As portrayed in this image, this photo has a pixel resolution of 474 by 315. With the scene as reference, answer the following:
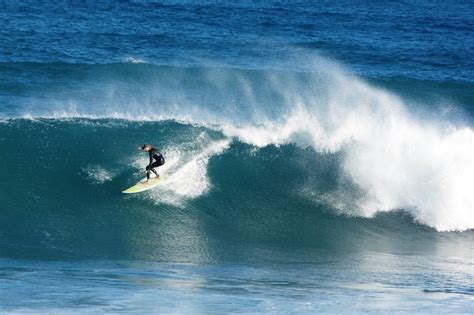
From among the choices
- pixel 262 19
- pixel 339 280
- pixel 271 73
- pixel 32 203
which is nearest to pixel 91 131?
pixel 32 203

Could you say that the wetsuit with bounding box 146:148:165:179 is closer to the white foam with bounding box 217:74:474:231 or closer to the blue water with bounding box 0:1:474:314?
the blue water with bounding box 0:1:474:314

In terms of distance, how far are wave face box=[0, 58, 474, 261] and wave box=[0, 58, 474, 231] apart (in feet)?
0.14

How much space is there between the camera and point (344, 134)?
73.2ft

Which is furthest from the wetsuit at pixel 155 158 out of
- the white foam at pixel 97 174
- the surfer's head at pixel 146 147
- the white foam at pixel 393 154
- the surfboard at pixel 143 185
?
the white foam at pixel 393 154

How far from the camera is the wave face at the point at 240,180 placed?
60.6 ft

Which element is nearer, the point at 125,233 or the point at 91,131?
the point at 125,233

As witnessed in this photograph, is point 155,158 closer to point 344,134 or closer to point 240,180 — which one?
point 240,180

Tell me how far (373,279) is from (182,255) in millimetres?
3888

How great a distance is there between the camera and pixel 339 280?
1577cm

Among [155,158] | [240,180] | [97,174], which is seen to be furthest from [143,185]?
[240,180]

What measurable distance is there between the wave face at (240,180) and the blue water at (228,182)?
1.9 inches

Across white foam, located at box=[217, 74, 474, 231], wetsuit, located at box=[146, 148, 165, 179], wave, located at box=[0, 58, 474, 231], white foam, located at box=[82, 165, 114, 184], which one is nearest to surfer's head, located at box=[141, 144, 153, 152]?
wetsuit, located at box=[146, 148, 165, 179]

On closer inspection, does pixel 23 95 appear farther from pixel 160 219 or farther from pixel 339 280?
pixel 339 280

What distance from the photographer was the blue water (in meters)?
15.0
